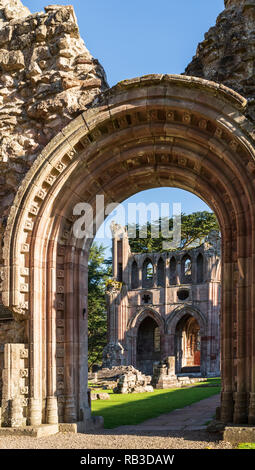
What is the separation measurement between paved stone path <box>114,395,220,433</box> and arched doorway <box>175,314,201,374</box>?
1000 inches

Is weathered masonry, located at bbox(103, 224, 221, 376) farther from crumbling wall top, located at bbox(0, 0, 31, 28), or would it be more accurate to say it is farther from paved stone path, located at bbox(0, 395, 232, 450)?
crumbling wall top, located at bbox(0, 0, 31, 28)

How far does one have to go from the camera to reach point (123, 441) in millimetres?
7906

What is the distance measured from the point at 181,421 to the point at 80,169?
5.34 m

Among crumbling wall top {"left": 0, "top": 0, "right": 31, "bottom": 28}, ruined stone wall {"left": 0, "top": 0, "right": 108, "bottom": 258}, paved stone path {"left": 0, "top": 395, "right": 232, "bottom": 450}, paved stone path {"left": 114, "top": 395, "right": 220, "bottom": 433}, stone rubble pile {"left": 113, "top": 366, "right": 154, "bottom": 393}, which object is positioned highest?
crumbling wall top {"left": 0, "top": 0, "right": 31, "bottom": 28}

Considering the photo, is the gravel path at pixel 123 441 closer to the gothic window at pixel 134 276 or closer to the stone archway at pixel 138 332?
the stone archway at pixel 138 332

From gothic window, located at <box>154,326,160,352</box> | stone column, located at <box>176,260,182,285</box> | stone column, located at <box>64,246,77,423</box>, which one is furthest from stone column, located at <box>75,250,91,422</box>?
gothic window, located at <box>154,326,160,352</box>

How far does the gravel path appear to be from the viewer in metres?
7.46

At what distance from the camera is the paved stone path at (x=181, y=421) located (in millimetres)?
9508

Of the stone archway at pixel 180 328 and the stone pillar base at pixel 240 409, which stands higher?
the stone pillar base at pixel 240 409

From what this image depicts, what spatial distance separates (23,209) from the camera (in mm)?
9516

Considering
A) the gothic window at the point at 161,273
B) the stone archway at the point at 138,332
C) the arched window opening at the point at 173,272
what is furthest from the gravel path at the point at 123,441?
the gothic window at the point at 161,273

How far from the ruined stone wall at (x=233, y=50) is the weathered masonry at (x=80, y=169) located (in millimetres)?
21

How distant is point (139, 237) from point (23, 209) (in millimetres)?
39100
